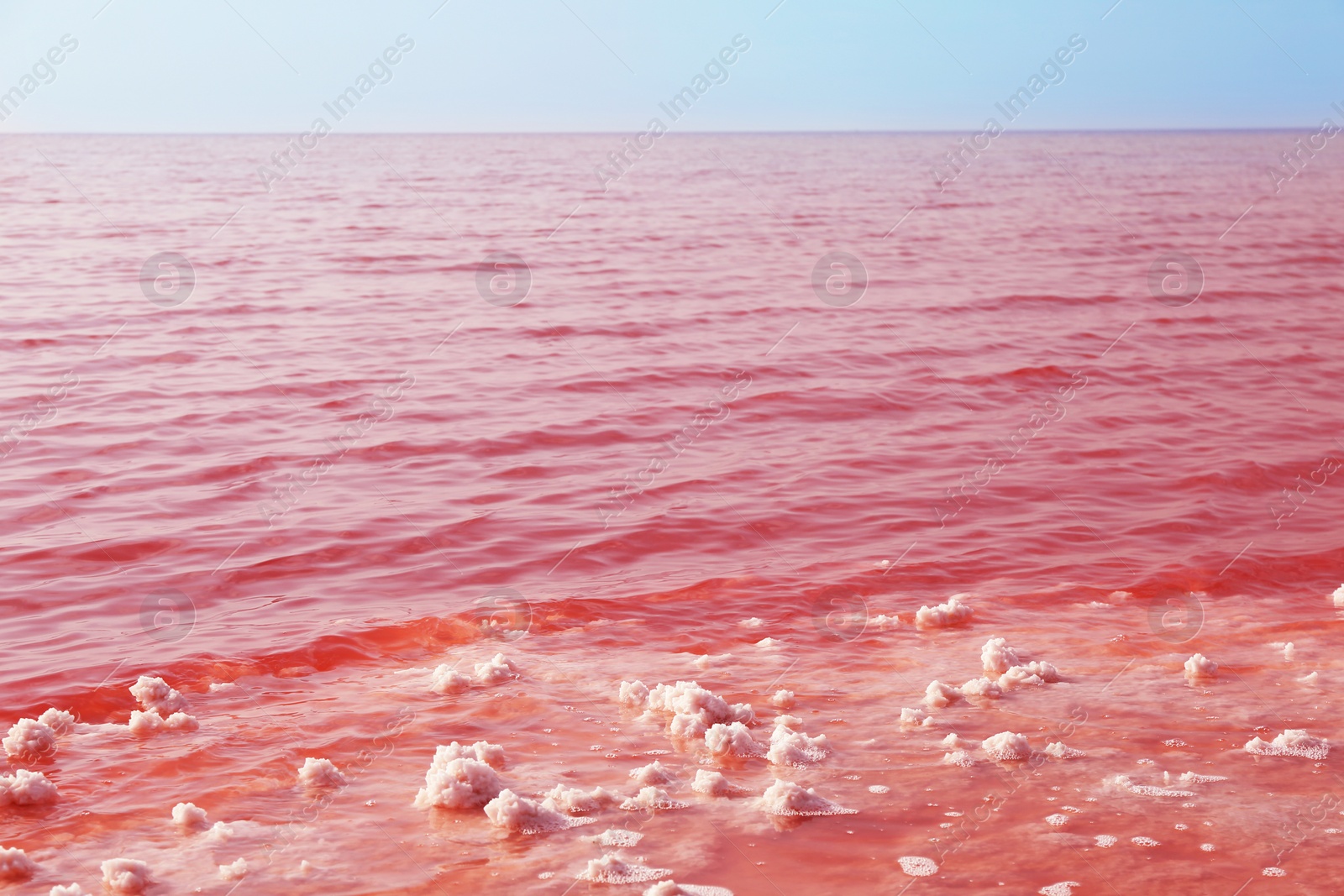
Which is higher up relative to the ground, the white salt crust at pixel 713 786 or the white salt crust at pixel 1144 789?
the white salt crust at pixel 713 786

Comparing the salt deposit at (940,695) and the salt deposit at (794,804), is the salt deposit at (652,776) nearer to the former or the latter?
the salt deposit at (794,804)

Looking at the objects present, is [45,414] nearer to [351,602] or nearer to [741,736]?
[351,602]

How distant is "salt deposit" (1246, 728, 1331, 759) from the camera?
15.0 ft

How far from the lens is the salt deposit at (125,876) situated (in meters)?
3.64

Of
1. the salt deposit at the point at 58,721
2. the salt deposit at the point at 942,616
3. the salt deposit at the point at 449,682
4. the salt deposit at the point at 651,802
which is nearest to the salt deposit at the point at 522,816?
the salt deposit at the point at 651,802

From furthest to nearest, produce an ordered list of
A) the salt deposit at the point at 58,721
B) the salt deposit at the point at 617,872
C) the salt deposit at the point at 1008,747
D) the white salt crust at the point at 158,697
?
the white salt crust at the point at 158,697
the salt deposit at the point at 58,721
the salt deposit at the point at 1008,747
the salt deposit at the point at 617,872

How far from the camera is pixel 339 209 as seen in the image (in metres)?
28.9

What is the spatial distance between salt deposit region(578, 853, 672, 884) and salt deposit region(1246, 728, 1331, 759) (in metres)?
2.63

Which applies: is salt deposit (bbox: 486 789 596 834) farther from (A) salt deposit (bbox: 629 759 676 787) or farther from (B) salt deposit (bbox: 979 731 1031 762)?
(B) salt deposit (bbox: 979 731 1031 762)

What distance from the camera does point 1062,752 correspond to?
4.60m

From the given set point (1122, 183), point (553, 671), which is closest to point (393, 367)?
point (553, 671)

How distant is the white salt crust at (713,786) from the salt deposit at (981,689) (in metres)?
1.45

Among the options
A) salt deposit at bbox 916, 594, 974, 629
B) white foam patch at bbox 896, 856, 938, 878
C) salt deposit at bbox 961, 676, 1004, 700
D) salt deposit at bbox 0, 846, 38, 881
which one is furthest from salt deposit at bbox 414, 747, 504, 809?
salt deposit at bbox 916, 594, 974, 629

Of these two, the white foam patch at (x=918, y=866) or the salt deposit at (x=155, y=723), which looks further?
the salt deposit at (x=155, y=723)
